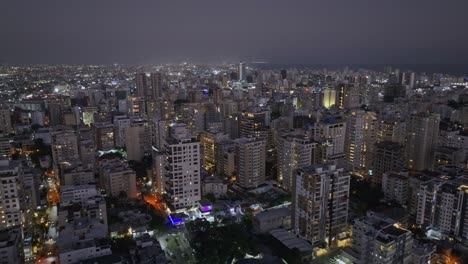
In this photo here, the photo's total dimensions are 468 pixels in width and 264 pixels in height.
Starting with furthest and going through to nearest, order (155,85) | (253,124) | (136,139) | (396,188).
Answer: (155,85)
(253,124)
(136,139)
(396,188)

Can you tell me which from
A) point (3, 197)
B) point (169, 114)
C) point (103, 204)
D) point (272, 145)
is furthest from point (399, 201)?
point (169, 114)

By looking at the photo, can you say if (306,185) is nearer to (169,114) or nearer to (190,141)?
(190,141)

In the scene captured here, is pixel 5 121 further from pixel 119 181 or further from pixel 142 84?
pixel 119 181

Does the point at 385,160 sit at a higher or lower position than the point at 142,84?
lower

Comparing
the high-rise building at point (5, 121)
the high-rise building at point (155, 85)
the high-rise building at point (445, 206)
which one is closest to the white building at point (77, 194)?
the high-rise building at point (445, 206)

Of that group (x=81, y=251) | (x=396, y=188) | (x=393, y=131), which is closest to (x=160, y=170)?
(x=81, y=251)

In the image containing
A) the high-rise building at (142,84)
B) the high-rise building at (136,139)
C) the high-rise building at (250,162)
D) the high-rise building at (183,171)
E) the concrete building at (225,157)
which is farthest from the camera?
the high-rise building at (142,84)

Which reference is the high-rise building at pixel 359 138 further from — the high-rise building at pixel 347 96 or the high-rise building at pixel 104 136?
the high-rise building at pixel 104 136
